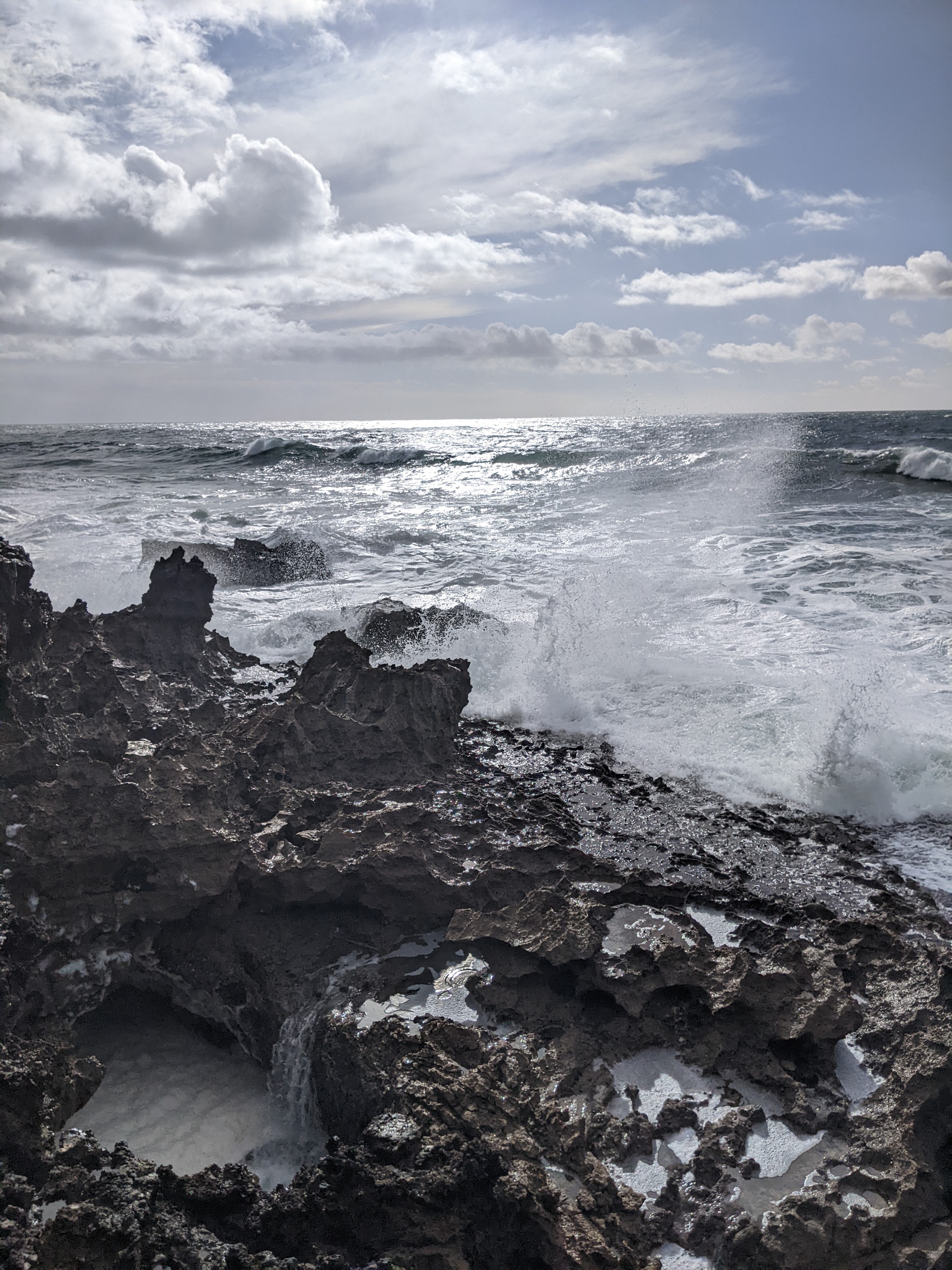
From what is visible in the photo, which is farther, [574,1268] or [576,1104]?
[576,1104]

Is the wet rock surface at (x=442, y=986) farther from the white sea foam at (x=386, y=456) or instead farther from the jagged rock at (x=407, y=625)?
the white sea foam at (x=386, y=456)

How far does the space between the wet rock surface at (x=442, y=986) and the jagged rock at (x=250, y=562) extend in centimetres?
534

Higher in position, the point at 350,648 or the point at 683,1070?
the point at 350,648

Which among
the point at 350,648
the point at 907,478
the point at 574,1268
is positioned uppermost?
the point at 907,478

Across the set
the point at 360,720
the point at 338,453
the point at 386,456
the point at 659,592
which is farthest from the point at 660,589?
the point at 338,453

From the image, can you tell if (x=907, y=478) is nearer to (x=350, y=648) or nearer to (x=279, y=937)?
(x=350, y=648)

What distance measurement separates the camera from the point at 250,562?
9.84 meters

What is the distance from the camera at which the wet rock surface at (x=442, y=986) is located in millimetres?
1964

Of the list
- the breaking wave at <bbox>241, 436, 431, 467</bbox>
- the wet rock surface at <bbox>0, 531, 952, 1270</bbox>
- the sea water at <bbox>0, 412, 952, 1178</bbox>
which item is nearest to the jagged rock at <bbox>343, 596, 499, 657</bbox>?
the sea water at <bbox>0, 412, 952, 1178</bbox>

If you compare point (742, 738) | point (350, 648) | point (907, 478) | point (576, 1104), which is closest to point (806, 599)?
point (742, 738)

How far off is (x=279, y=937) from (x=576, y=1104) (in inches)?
47.9

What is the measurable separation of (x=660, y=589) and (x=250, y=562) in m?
4.86

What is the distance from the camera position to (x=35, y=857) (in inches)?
108

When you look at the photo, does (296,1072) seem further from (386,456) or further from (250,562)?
(386,456)
